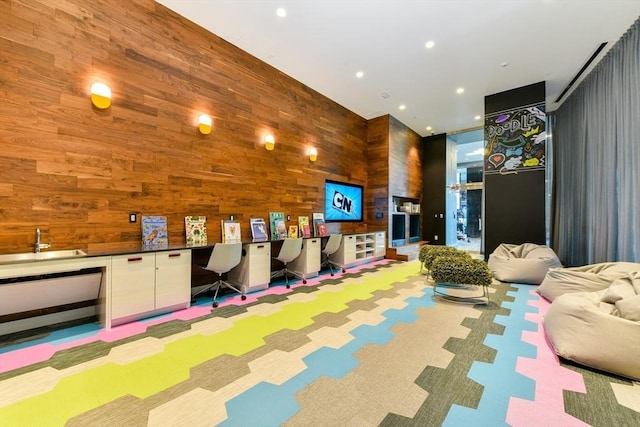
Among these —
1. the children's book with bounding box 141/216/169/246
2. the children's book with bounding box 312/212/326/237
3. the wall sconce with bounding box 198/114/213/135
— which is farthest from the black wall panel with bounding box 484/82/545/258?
the children's book with bounding box 141/216/169/246

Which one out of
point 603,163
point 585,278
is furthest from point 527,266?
point 603,163

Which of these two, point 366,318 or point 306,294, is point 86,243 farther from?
point 366,318

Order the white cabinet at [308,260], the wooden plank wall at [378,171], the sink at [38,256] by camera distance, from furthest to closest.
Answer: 1. the wooden plank wall at [378,171]
2. the white cabinet at [308,260]
3. the sink at [38,256]

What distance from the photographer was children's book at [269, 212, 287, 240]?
5.02m

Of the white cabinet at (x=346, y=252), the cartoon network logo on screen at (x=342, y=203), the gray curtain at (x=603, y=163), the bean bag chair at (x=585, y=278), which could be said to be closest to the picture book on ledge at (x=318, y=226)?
the white cabinet at (x=346, y=252)

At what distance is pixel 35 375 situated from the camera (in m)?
1.96

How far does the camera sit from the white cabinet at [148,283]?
2762 millimetres

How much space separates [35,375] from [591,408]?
3922 millimetres

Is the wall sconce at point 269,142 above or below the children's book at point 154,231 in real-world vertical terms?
above

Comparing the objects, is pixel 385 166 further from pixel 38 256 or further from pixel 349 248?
pixel 38 256

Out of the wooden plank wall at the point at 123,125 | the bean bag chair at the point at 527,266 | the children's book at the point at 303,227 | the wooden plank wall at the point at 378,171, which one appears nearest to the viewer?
the wooden plank wall at the point at 123,125

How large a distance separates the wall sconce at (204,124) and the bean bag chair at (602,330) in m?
4.83

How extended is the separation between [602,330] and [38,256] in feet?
16.6

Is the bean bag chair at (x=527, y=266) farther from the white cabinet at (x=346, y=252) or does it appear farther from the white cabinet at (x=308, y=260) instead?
the white cabinet at (x=308, y=260)
